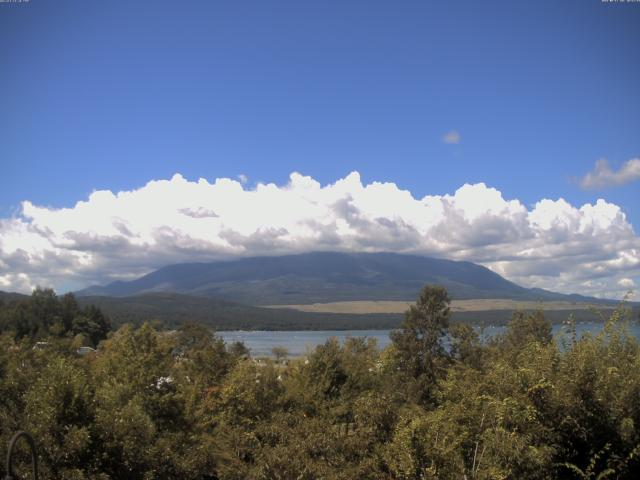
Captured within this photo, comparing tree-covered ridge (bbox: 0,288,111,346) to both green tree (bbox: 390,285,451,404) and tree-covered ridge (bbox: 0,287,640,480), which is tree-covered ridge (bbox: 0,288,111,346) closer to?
green tree (bbox: 390,285,451,404)

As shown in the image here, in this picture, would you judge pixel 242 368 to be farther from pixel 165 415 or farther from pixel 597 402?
pixel 597 402

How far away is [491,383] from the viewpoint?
17266mm

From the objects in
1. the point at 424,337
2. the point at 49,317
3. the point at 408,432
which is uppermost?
the point at 408,432

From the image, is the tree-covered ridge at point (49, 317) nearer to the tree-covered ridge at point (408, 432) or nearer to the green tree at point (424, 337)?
the green tree at point (424, 337)

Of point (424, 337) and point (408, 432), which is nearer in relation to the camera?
point (408, 432)

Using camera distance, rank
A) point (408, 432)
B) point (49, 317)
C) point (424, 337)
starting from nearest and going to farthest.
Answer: point (408, 432)
point (424, 337)
point (49, 317)

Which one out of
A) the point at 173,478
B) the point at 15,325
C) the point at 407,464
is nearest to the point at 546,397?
the point at 407,464

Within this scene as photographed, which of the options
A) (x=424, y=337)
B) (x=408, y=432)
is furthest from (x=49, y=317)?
(x=408, y=432)

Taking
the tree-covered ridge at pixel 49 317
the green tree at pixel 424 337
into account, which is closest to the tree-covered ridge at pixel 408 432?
the green tree at pixel 424 337

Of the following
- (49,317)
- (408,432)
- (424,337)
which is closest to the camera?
(408,432)

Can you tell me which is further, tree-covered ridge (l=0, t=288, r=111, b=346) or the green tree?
tree-covered ridge (l=0, t=288, r=111, b=346)

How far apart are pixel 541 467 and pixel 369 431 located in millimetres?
3575

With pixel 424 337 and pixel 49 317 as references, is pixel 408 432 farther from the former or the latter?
pixel 49 317

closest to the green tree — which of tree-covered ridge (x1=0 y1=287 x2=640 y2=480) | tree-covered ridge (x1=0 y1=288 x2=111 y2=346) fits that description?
tree-covered ridge (x1=0 y1=287 x2=640 y2=480)
